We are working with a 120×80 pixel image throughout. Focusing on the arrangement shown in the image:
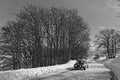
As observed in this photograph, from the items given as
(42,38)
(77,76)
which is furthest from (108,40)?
(77,76)

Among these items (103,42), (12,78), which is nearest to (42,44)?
(12,78)

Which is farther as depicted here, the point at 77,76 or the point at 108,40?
the point at 108,40

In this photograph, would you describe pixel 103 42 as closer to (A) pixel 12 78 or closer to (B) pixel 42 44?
(B) pixel 42 44

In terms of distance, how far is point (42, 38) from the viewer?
32344 mm

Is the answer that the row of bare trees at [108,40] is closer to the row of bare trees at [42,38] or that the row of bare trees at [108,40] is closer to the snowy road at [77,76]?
the row of bare trees at [42,38]

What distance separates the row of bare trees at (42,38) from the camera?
28.0m

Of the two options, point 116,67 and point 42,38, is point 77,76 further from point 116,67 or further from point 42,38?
point 42,38

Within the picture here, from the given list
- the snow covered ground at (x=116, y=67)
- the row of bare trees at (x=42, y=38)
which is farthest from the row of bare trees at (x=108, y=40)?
the snow covered ground at (x=116, y=67)

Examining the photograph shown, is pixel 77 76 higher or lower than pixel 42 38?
lower

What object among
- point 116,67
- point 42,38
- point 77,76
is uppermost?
point 42,38

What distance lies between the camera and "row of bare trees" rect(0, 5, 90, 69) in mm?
27955

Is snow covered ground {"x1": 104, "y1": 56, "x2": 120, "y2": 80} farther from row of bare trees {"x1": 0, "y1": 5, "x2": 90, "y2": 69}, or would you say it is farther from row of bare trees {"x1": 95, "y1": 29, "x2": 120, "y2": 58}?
row of bare trees {"x1": 95, "y1": 29, "x2": 120, "y2": 58}

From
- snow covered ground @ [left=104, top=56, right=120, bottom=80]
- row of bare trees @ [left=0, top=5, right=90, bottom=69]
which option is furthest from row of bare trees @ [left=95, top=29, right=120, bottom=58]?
snow covered ground @ [left=104, top=56, right=120, bottom=80]

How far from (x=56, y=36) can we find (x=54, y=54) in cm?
485
